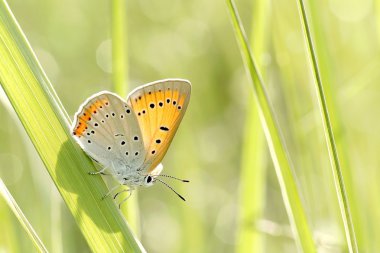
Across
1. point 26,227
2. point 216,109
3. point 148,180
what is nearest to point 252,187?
point 148,180

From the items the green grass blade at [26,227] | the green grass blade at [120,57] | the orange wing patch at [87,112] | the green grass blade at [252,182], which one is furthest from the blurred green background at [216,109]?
the green grass blade at [26,227]

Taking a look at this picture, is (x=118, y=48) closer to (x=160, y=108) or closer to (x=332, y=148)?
(x=160, y=108)

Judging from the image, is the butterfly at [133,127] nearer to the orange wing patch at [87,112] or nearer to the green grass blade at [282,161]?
the orange wing patch at [87,112]

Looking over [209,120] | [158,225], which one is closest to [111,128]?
[158,225]

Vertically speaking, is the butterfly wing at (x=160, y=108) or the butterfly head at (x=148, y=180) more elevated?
the butterfly wing at (x=160, y=108)

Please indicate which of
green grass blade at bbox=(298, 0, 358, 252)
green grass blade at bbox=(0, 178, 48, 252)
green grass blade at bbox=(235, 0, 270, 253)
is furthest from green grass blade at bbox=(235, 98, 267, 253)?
green grass blade at bbox=(0, 178, 48, 252)

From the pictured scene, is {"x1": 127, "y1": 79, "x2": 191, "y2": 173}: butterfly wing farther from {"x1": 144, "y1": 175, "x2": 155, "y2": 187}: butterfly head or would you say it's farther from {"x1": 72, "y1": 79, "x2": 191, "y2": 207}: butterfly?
{"x1": 144, "y1": 175, "x2": 155, "y2": 187}: butterfly head
